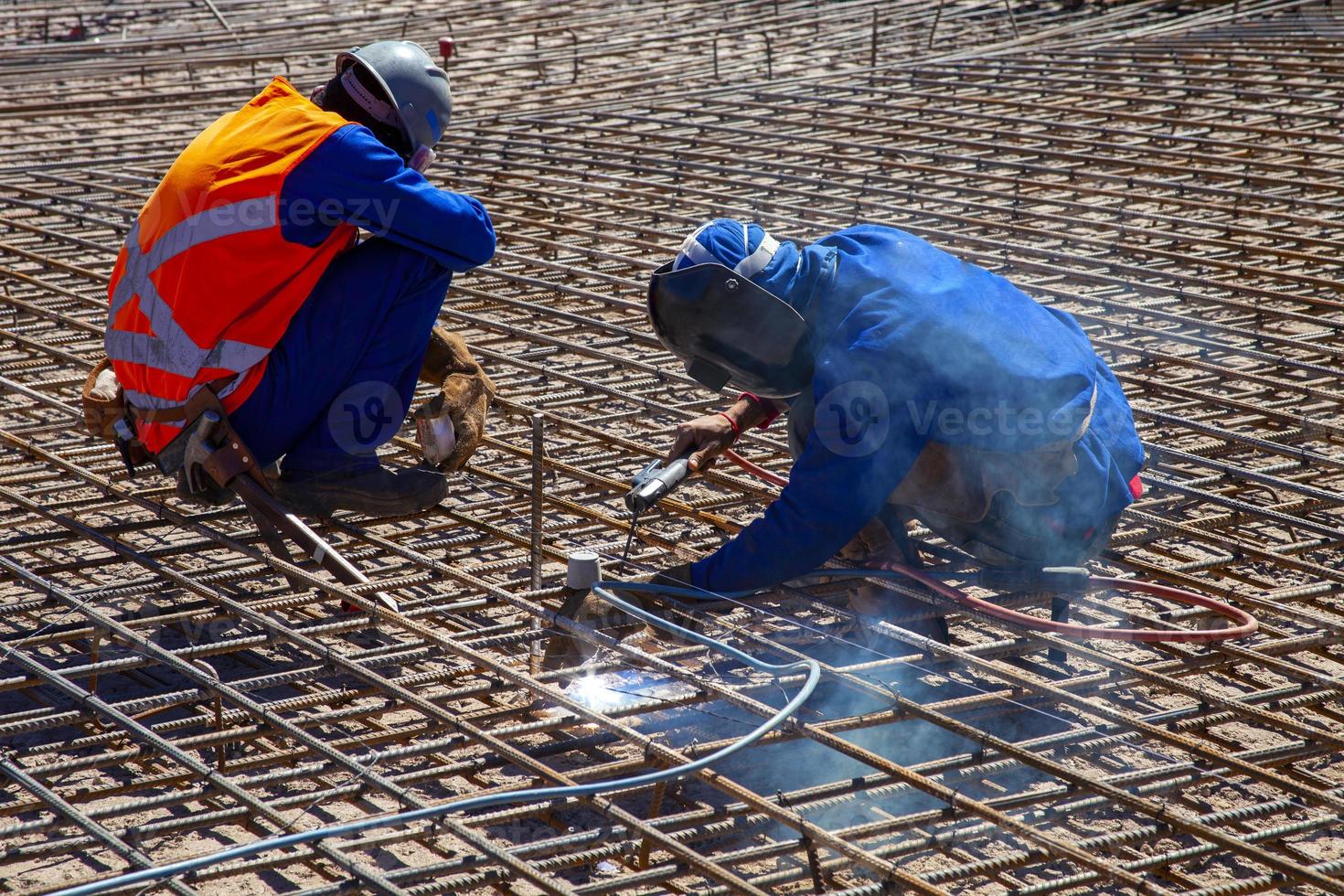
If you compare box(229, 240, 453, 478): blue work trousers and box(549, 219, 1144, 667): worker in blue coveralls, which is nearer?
box(549, 219, 1144, 667): worker in blue coveralls

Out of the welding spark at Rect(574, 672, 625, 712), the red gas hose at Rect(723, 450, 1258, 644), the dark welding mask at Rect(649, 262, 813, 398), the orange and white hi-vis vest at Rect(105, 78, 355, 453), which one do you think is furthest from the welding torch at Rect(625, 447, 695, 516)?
the orange and white hi-vis vest at Rect(105, 78, 355, 453)

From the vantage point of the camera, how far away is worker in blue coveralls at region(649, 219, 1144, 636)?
2637 millimetres

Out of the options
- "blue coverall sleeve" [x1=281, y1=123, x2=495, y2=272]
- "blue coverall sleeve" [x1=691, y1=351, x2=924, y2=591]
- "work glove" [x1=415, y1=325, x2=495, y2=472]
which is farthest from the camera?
"work glove" [x1=415, y1=325, x2=495, y2=472]

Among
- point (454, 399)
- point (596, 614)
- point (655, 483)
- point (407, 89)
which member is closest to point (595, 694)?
point (596, 614)

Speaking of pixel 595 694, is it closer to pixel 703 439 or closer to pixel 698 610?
pixel 698 610

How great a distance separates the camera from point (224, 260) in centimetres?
301

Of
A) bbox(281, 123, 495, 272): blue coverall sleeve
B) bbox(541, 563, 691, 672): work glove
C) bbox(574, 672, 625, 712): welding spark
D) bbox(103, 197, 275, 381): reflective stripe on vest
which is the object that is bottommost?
bbox(574, 672, 625, 712): welding spark

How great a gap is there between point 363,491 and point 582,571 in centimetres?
64

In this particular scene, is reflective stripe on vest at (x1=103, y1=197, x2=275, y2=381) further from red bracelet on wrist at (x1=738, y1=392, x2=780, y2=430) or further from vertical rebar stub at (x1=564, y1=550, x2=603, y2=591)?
red bracelet on wrist at (x1=738, y1=392, x2=780, y2=430)

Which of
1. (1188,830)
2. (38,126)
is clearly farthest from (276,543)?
(38,126)

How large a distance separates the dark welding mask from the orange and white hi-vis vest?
2.64 feet

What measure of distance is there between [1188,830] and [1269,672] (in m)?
0.95

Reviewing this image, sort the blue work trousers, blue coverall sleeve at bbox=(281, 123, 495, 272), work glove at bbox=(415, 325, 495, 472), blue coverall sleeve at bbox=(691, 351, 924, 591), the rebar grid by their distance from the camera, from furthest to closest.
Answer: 1. work glove at bbox=(415, 325, 495, 472)
2. the blue work trousers
3. blue coverall sleeve at bbox=(281, 123, 495, 272)
4. blue coverall sleeve at bbox=(691, 351, 924, 591)
5. the rebar grid

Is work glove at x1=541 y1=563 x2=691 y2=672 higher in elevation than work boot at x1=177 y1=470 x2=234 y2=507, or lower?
lower
